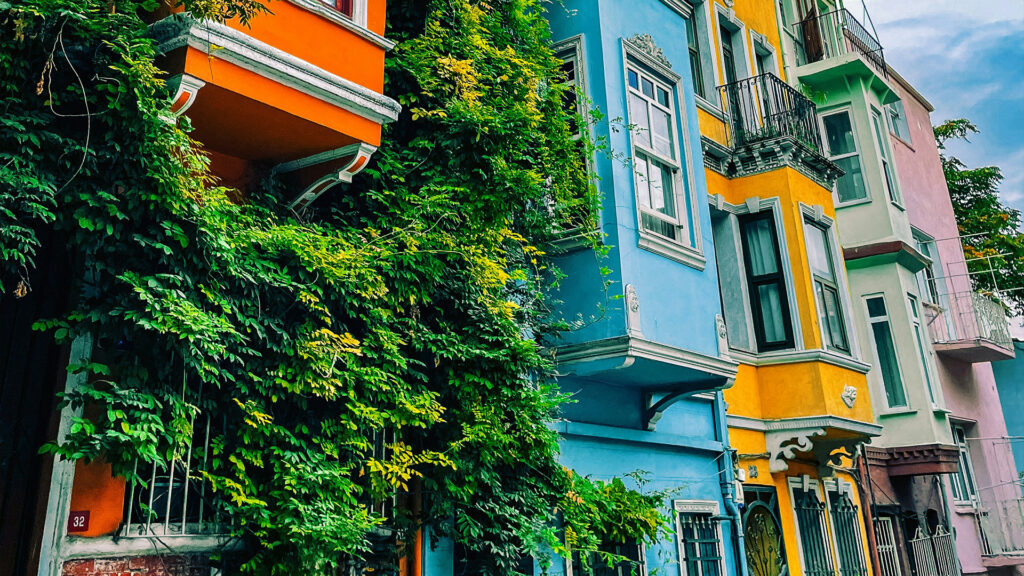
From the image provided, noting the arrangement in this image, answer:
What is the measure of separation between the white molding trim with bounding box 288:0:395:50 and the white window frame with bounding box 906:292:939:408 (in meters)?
12.4

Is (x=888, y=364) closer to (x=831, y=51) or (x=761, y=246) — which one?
(x=761, y=246)

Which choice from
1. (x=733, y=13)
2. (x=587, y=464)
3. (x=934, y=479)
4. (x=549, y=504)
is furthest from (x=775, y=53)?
(x=549, y=504)

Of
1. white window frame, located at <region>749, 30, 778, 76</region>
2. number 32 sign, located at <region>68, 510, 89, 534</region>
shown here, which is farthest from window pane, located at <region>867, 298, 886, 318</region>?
number 32 sign, located at <region>68, 510, 89, 534</region>

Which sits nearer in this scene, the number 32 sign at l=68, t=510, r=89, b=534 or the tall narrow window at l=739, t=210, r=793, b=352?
the number 32 sign at l=68, t=510, r=89, b=534

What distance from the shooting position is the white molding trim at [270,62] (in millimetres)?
5574

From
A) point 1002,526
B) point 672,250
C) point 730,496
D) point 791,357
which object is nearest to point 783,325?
point 791,357

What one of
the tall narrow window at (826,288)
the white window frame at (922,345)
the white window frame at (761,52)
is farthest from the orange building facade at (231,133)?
the white window frame at (922,345)

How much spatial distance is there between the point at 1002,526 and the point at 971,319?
455 cm

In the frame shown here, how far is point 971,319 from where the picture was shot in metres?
18.6

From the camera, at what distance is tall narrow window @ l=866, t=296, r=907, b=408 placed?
608 inches

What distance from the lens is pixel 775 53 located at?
15250mm

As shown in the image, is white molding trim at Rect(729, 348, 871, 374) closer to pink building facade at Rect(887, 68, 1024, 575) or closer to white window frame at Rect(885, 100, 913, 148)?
pink building facade at Rect(887, 68, 1024, 575)

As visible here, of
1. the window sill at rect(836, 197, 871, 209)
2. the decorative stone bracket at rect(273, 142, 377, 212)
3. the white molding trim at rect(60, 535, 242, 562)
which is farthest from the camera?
the window sill at rect(836, 197, 871, 209)

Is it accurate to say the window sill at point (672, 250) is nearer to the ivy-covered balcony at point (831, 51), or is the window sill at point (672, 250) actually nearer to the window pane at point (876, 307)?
the window pane at point (876, 307)
